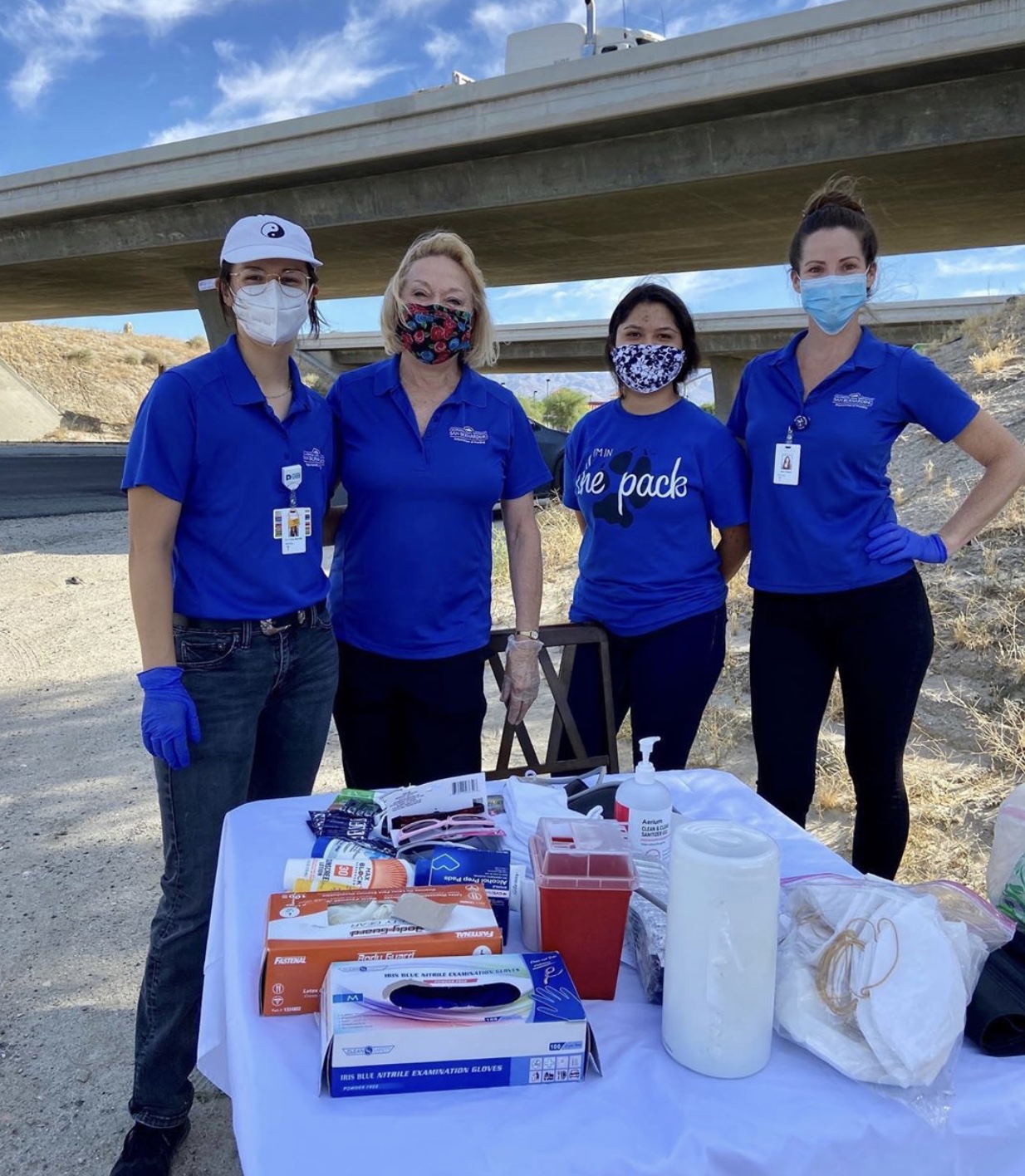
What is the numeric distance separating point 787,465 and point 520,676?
1.00 meters

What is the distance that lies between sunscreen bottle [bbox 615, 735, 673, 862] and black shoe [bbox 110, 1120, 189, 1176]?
54.1 inches

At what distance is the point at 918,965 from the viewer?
1.19 m

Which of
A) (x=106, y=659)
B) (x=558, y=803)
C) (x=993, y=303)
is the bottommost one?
(x=106, y=659)

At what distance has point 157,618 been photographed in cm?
198

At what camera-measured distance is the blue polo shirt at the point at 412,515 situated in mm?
2473

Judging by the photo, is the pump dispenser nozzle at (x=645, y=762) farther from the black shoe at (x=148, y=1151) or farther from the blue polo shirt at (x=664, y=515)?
the black shoe at (x=148, y=1151)

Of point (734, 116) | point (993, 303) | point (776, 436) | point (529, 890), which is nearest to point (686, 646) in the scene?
point (776, 436)

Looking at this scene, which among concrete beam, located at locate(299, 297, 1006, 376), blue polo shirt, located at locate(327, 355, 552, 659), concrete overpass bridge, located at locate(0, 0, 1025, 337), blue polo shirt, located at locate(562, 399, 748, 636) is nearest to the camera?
blue polo shirt, located at locate(327, 355, 552, 659)

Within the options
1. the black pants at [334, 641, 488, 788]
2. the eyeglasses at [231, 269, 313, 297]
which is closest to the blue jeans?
the black pants at [334, 641, 488, 788]

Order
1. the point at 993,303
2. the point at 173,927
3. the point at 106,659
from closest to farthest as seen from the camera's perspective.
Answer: the point at 173,927 → the point at 106,659 → the point at 993,303

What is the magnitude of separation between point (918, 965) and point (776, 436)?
5.95ft

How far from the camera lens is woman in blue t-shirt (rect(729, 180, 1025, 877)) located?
104 inches

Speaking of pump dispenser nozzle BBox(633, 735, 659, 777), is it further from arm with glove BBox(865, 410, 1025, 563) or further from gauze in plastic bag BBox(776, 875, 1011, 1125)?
arm with glove BBox(865, 410, 1025, 563)

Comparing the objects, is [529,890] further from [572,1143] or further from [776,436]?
[776,436]
